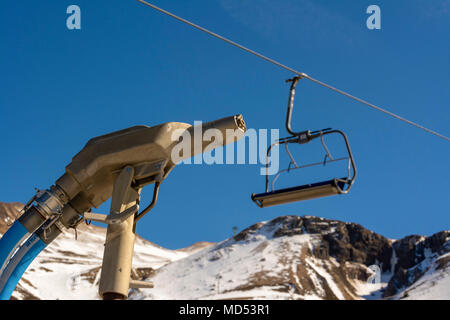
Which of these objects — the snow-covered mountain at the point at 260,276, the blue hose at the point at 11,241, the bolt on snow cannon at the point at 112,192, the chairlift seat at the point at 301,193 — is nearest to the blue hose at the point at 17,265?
the bolt on snow cannon at the point at 112,192

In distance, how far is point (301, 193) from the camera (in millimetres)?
11633

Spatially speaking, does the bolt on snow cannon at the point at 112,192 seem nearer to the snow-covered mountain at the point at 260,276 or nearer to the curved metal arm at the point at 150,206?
the curved metal arm at the point at 150,206

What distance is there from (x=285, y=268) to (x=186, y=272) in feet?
104

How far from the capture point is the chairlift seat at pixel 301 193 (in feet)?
37.4

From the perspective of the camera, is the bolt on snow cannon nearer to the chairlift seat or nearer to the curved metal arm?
the curved metal arm

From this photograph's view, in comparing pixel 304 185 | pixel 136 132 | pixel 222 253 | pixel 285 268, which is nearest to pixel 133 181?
pixel 136 132

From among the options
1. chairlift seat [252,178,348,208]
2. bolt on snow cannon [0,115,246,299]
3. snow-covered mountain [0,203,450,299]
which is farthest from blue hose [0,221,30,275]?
snow-covered mountain [0,203,450,299]

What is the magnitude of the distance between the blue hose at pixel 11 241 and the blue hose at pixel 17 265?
0.62ft

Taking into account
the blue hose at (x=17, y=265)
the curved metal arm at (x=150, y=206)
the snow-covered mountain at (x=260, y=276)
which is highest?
the snow-covered mountain at (x=260, y=276)

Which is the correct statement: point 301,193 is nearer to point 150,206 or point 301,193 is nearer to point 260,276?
point 150,206

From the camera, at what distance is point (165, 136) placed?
47.1 ft
